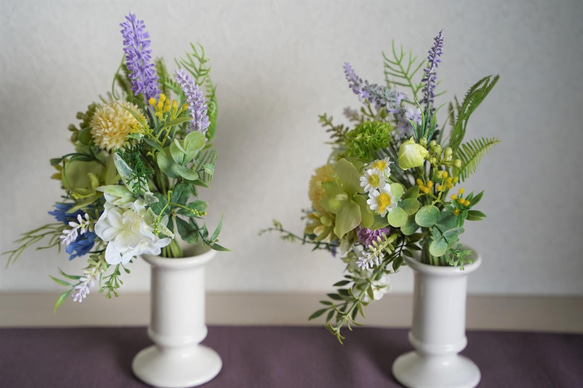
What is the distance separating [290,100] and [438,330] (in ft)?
1.47

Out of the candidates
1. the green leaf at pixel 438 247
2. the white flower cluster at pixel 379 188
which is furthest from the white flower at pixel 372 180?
the green leaf at pixel 438 247

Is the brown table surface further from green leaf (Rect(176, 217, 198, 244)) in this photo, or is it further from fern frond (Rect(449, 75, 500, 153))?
fern frond (Rect(449, 75, 500, 153))

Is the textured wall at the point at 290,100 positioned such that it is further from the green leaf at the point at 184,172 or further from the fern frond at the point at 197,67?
the green leaf at the point at 184,172

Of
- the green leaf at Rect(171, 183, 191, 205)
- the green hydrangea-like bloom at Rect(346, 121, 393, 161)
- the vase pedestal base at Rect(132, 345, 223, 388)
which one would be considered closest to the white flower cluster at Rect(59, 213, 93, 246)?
the green leaf at Rect(171, 183, 191, 205)

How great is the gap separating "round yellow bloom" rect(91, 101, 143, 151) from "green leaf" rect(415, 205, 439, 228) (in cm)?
37

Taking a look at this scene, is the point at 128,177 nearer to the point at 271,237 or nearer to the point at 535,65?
the point at 271,237

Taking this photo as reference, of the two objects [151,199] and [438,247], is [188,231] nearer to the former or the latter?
[151,199]

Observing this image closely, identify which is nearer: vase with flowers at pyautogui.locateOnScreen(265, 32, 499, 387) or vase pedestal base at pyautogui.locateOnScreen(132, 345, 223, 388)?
vase with flowers at pyautogui.locateOnScreen(265, 32, 499, 387)

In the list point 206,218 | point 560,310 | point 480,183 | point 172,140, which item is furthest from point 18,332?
point 560,310

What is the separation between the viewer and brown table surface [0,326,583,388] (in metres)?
0.83

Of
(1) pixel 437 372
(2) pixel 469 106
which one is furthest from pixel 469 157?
(1) pixel 437 372

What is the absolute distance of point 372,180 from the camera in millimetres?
692

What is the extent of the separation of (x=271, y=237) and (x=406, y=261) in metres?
0.29

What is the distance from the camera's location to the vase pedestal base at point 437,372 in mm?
806
